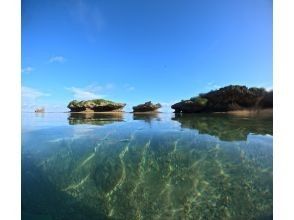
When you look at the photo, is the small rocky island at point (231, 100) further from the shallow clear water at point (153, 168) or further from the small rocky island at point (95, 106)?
the small rocky island at point (95, 106)

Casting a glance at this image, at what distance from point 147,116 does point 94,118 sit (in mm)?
655

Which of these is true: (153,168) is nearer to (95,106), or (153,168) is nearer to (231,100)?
(95,106)

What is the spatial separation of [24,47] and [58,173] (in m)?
1.55

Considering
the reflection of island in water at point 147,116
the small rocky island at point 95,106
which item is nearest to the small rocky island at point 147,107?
the reflection of island in water at point 147,116

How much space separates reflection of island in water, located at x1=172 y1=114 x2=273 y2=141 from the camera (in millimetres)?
5469

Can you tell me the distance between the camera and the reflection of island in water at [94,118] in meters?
5.65

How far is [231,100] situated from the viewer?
18.1 feet

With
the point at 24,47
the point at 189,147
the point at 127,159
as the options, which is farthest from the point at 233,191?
the point at 24,47

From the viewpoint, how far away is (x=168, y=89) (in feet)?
18.3

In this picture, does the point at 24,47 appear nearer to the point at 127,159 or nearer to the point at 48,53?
the point at 48,53

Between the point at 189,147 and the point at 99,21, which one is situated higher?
the point at 99,21

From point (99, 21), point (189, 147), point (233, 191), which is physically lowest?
point (233, 191)

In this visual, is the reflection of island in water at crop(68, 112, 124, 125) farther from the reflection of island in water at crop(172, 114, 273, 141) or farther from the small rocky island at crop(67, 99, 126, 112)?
the reflection of island in water at crop(172, 114, 273, 141)
